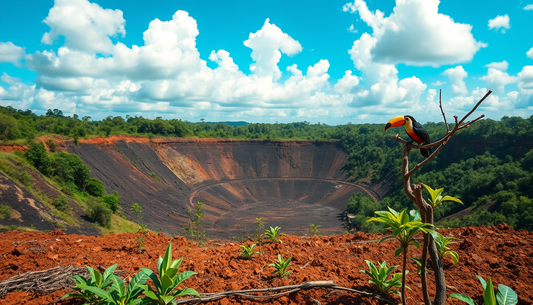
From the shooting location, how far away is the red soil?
12.6 feet

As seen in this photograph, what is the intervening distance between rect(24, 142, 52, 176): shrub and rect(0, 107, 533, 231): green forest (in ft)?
0.86

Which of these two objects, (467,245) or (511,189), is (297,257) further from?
(511,189)

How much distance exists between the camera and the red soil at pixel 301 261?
3855 millimetres

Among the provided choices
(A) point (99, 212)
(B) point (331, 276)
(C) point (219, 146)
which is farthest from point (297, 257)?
(C) point (219, 146)

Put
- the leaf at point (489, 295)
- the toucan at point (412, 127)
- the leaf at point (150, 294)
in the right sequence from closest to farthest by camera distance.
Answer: the leaf at point (489, 295) → the leaf at point (150, 294) → the toucan at point (412, 127)

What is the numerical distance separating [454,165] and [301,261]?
4329 centimetres

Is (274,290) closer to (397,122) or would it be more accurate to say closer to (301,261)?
(301,261)

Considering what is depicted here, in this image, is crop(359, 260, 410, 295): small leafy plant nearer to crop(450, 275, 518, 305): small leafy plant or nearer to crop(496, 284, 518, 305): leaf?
crop(450, 275, 518, 305): small leafy plant

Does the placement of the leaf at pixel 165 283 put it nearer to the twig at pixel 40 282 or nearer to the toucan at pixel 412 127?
the twig at pixel 40 282

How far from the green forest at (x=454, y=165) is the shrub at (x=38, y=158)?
0.26m

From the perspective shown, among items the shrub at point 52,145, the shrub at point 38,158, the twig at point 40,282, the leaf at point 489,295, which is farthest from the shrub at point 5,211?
the leaf at point 489,295

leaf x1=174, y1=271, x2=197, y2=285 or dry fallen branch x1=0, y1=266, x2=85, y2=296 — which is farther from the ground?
leaf x1=174, y1=271, x2=197, y2=285

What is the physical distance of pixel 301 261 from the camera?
5.23m

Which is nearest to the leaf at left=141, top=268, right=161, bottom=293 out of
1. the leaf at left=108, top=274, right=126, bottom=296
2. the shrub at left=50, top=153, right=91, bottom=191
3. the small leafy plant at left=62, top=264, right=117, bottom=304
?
the leaf at left=108, top=274, right=126, bottom=296
